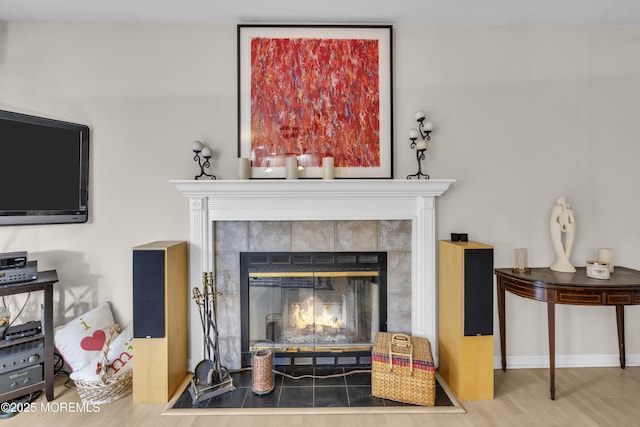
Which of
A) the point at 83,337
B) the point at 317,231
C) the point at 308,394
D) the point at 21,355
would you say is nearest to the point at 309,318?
the point at 308,394

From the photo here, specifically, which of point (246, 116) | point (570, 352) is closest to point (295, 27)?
point (246, 116)

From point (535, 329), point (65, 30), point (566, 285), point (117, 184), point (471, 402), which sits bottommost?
point (471, 402)

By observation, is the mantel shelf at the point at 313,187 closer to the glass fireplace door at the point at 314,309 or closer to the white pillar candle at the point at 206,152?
the white pillar candle at the point at 206,152

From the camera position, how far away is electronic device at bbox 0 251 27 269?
6.67 feet

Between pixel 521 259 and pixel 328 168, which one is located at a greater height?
pixel 328 168

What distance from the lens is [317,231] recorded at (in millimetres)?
2518

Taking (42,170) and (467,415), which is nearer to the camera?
(467,415)

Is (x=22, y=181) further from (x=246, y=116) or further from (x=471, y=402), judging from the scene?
(x=471, y=402)

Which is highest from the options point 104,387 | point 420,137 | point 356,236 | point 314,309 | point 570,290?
point 420,137

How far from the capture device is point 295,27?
8.22 ft

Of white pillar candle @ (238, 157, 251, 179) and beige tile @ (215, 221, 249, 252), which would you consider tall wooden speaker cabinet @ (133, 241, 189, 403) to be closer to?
beige tile @ (215, 221, 249, 252)

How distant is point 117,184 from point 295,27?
1.73 meters

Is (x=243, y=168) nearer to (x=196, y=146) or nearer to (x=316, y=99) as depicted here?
(x=196, y=146)

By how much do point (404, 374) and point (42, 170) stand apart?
273 centimetres
